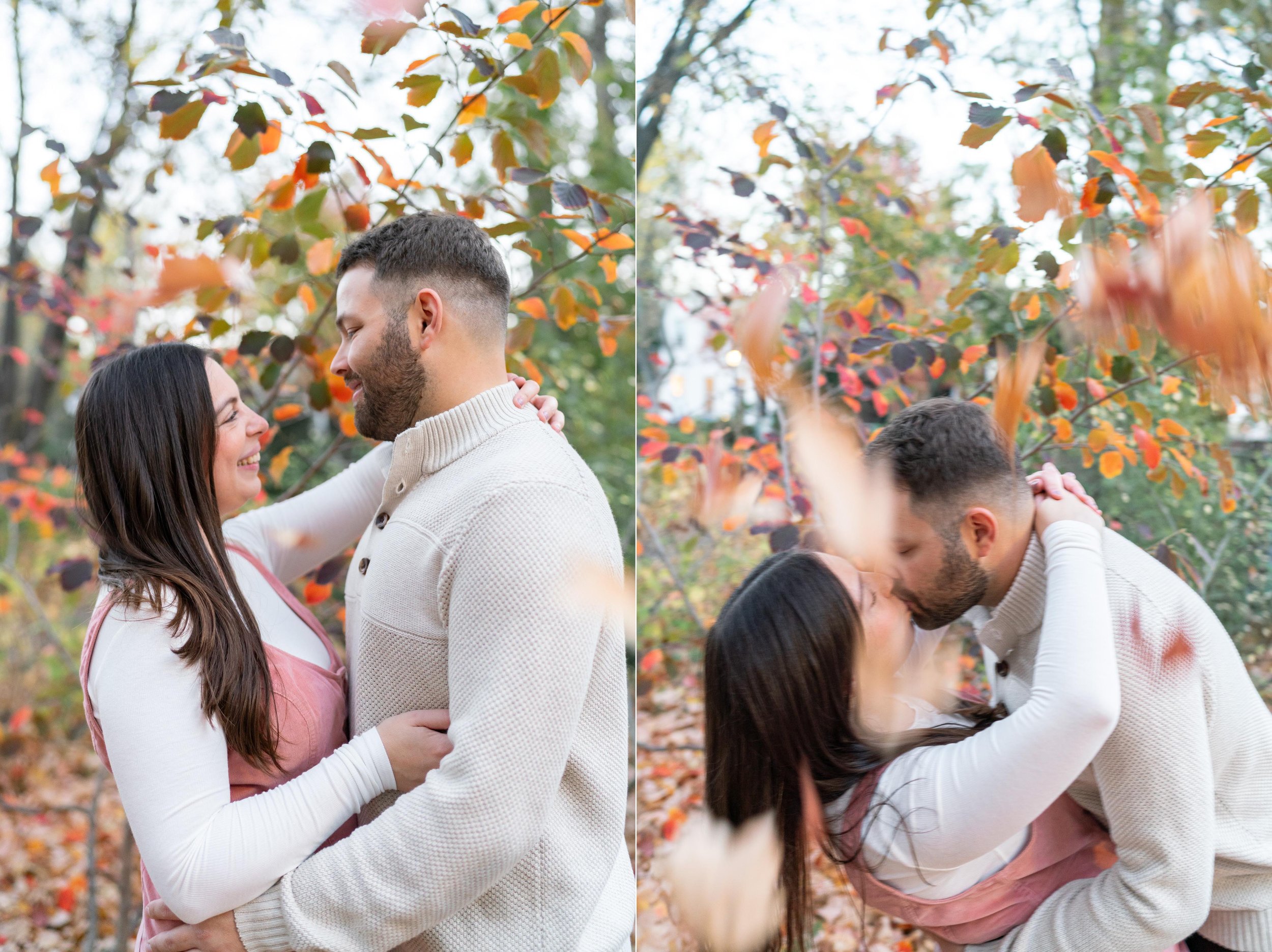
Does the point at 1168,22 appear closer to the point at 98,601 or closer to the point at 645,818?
the point at 98,601

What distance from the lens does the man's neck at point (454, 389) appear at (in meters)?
1.31

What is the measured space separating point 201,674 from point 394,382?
1.44 feet

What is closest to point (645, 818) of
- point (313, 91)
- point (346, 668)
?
point (346, 668)

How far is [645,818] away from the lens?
7.88 ft

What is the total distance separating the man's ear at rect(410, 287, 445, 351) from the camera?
129cm

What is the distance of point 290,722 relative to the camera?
4.11ft

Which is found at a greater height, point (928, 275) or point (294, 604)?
point (928, 275)

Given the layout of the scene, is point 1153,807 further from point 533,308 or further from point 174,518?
point 533,308

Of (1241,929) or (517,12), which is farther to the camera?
(517,12)

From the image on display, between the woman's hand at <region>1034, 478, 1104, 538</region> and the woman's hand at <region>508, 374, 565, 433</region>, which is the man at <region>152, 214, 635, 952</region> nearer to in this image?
the woman's hand at <region>508, 374, 565, 433</region>

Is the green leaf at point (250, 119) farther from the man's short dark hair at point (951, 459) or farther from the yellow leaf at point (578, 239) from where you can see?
the man's short dark hair at point (951, 459)

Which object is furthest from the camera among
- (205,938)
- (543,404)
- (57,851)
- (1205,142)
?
(57,851)

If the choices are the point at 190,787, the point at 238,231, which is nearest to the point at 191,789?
the point at 190,787

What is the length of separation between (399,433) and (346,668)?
38cm
